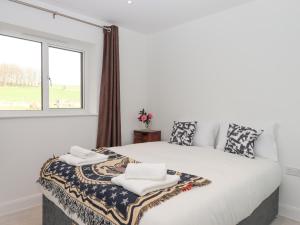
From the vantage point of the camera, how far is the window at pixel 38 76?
268 centimetres

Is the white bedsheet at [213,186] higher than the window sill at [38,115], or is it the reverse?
the window sill at [38,115]

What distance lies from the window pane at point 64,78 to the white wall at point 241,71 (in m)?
1.32

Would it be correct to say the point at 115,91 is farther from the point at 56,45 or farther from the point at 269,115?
the point at 269,115

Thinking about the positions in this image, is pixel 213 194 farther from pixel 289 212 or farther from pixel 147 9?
pixel 147 9

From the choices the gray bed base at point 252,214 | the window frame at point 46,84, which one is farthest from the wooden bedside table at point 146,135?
the gray bed base at point 252,214

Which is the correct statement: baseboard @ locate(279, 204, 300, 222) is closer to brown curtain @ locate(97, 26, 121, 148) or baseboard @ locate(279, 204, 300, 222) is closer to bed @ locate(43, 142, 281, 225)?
bed @ locate(43, 142, 281, 225)

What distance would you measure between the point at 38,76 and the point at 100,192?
2140 mm

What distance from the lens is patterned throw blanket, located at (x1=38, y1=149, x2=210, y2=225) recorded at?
Result: 3.94 ft

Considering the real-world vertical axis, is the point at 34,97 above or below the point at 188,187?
above

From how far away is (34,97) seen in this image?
9.47 ft

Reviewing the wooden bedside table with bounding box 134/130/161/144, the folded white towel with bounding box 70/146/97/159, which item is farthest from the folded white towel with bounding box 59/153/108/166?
the wooden bedside table with bounding box 134/130/161/144

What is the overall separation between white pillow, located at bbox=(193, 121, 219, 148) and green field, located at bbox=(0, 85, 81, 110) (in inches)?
70.4

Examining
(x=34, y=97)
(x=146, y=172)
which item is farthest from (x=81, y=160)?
(x=34, y=97)

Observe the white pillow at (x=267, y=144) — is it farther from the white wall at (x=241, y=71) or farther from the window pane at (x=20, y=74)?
the window pane at (x=20, y=74)
